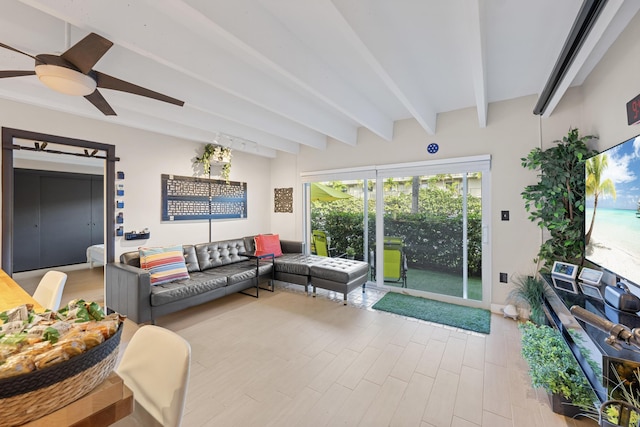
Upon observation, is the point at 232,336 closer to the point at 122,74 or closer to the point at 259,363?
the point at 259,363

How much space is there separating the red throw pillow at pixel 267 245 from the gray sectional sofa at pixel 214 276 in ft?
0.57

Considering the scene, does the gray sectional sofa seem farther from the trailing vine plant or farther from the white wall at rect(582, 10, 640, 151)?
the white wall at rect(582, 10, 640, 151)

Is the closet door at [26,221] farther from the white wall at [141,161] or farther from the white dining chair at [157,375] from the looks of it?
the white dining chair at [157,375]

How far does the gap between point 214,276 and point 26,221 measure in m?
4.93

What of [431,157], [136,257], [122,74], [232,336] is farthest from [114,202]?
[431,157]

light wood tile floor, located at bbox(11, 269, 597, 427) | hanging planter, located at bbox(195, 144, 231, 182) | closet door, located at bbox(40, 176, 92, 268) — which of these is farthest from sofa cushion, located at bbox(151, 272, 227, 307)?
closet door, located at bbox(40, 176, 92, 268)

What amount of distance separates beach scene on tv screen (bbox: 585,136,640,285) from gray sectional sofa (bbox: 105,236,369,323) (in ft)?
8.33

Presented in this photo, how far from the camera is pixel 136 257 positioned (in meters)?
3.49

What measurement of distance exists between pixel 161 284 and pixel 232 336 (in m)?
1.17

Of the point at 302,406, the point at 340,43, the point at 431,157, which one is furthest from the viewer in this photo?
the point at 431,157

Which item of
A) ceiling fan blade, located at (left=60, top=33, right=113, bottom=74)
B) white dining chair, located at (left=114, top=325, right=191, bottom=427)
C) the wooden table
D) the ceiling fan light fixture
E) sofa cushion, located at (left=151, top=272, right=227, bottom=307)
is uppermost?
ceiling fan blade, located at (left=60, top=33, right=113, bottom=74)

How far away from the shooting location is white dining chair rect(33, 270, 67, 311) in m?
1.94

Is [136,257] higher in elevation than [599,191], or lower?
lower

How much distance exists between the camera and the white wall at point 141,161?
2992mm
